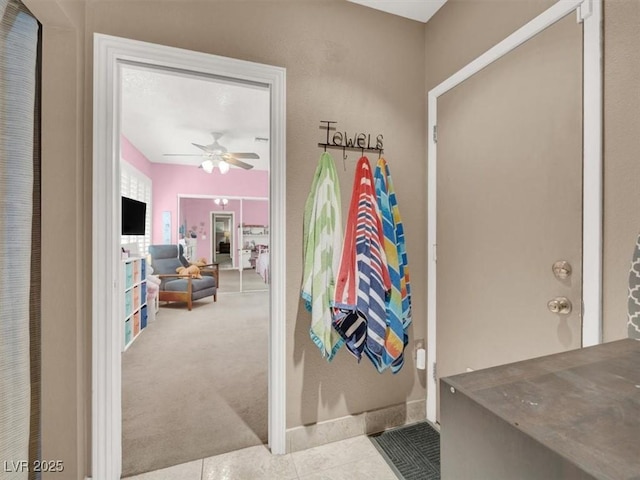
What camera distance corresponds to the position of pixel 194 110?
3.36 m

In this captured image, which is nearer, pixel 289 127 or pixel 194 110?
pixel 289 127

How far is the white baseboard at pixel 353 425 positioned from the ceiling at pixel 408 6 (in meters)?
2.36

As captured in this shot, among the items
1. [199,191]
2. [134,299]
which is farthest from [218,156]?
[134,299]

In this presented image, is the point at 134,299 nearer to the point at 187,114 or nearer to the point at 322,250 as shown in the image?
the point at 187,114

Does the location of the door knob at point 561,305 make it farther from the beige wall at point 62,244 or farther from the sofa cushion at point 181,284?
the sofa cushion at point 181,284

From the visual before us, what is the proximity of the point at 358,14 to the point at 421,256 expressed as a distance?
147 centimetres

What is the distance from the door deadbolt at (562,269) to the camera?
1.12 meters

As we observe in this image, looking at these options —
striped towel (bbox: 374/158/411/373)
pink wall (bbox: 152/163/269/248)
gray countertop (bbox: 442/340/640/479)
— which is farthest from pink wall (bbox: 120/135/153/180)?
gray countertop (bbox: 442/340/640/479)

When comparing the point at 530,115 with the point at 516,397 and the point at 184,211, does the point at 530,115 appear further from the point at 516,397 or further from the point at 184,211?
the point at 184,211

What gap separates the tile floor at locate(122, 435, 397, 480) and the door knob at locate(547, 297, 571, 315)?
1054 mm

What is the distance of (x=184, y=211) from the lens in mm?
5812

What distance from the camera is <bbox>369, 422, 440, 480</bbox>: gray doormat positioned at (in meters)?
1.43

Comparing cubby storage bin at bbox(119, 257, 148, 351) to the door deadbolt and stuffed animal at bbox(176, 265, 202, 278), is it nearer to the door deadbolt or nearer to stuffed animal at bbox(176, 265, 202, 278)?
stuffed animal at bbox(176, 265, 202, 278)

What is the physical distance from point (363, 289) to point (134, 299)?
2.98 metres
